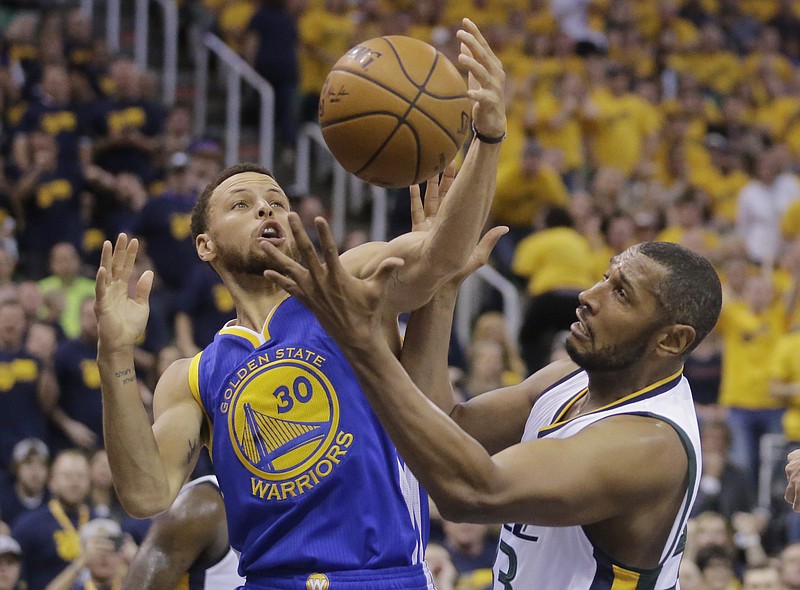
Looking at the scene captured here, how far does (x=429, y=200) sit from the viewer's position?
4.03m

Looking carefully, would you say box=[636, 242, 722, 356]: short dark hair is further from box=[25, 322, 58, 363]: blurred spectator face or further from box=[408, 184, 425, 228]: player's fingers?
box=[25, 322, 58, 363]: blurred spectator face

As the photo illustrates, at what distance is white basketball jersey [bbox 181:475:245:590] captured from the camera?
4.79m

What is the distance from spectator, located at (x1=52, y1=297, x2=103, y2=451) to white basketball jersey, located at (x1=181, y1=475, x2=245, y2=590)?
4473 millimetres

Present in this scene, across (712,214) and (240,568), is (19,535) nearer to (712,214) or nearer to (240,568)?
(240,568)

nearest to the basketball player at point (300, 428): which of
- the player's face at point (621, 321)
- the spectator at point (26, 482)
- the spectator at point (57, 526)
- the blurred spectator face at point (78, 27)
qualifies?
the player's face at point (621, 321)

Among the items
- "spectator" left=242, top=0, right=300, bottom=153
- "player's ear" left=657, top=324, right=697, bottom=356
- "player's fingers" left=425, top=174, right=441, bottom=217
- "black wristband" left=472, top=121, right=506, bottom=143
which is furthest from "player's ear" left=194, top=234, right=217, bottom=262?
"spectator" left=242, top=0, right=300, bottom=153

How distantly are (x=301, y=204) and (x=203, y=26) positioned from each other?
12.7 feet

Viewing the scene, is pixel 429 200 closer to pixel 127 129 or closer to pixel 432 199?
pixel 432 199

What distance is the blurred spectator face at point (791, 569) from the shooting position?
765 centimetres

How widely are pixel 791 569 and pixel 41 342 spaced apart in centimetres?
513

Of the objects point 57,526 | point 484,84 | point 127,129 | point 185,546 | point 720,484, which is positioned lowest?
point 720,484

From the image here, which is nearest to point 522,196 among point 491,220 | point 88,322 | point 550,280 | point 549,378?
point 491,220

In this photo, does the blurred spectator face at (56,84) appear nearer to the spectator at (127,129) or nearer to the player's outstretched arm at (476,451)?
the spectator at (127,129)

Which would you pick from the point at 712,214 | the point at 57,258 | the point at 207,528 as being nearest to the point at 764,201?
the point at 712,214
